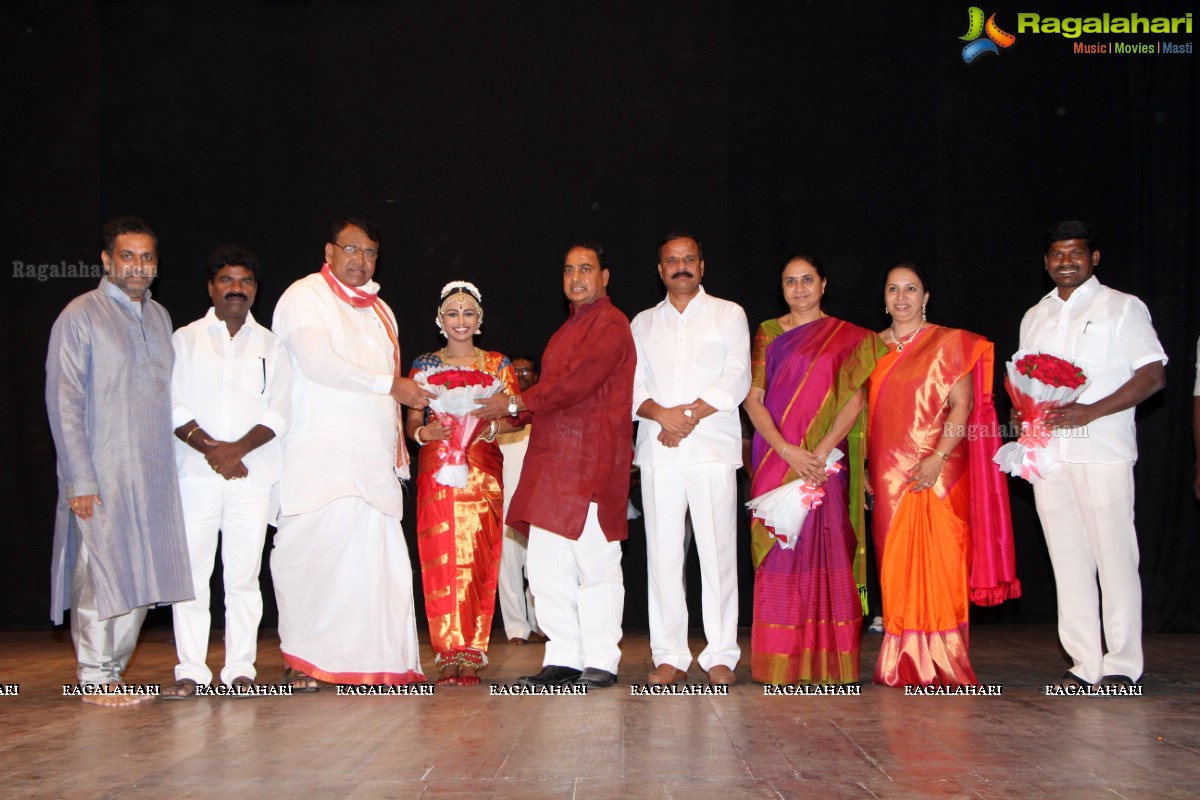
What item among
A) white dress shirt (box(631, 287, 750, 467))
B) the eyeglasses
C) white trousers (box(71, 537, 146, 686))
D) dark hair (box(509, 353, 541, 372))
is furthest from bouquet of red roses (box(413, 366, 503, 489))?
dark hair (box(509, 353, 541, 372))

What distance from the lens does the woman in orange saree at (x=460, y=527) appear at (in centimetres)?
434

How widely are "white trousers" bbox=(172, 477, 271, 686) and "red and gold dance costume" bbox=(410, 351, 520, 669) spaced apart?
2.08 ft

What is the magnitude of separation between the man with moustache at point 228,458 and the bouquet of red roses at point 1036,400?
2.74 metres

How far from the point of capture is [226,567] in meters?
4.11

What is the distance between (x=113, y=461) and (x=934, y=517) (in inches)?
117

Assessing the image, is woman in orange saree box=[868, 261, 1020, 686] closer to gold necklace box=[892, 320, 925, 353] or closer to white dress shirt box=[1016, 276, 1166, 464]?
gold necklace box=[892, 320, 925, 353]

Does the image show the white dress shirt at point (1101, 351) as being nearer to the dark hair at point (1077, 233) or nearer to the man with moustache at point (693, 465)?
the dark hair at point (1077, 233)

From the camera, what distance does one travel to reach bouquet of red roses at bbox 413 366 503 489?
4109 millimetres

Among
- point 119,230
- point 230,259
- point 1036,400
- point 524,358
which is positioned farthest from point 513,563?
point 1036,400

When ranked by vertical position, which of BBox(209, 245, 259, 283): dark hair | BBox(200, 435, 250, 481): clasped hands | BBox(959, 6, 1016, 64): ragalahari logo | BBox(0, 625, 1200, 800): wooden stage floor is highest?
BBox(959, 6, 1016, 64): ragalahari logo

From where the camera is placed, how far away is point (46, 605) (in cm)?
629

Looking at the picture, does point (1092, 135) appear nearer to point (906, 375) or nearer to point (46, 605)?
point (906, 375)

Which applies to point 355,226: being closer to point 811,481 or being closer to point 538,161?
point 811,481

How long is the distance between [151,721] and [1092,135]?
5.71m
